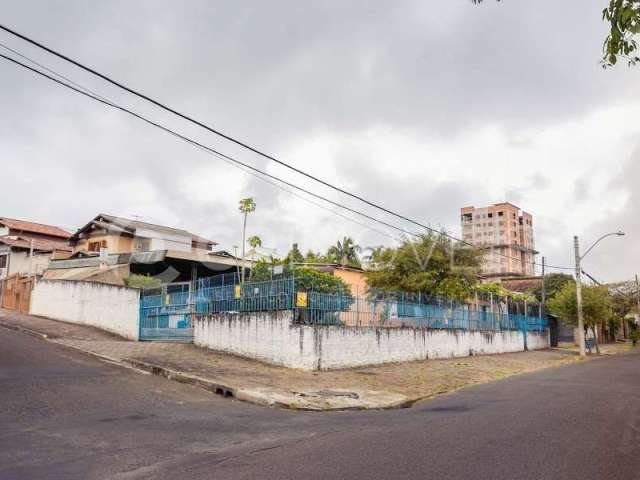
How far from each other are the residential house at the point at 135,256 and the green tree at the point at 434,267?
12823 millimetres

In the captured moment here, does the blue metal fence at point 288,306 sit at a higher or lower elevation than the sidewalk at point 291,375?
higher

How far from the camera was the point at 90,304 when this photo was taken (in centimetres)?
2459

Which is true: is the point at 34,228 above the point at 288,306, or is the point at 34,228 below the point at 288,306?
above

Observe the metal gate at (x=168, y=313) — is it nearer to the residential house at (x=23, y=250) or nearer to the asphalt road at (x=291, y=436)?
the asphalt road at (x=291, y=436)

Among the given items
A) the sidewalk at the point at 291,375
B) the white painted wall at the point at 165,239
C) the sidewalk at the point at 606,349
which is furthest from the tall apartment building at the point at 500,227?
the sidewalk at the point at 291,375

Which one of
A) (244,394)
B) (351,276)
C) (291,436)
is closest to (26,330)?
(244,394)

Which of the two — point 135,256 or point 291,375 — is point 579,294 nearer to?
point 291,375

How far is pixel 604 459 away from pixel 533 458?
0.74 metres

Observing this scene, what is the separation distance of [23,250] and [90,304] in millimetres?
21144

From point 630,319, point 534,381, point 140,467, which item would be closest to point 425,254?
point 534,381

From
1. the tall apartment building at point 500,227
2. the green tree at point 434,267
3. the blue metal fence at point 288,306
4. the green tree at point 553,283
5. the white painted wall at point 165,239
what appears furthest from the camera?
the tall apartment building at point 500,227

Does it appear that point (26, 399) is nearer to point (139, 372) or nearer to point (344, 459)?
point (139, 372)

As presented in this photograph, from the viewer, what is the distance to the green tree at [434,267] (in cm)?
2798

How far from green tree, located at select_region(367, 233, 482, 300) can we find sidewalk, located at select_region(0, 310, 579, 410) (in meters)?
6.67
